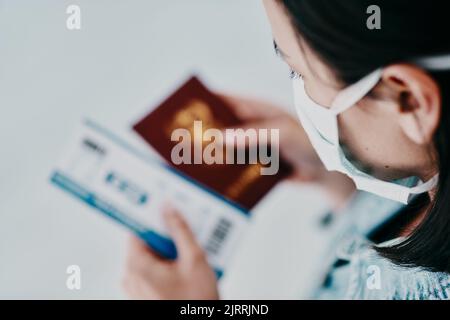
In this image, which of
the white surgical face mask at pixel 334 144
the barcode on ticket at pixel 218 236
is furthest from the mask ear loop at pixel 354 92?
the barcode on ticket at pixel 218 236

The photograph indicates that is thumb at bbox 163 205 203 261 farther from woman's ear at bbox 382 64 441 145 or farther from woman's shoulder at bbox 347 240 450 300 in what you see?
woman's ear at bbox 382 64 441 145

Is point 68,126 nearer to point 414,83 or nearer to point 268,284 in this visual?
point 268,284

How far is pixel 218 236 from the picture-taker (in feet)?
3.67

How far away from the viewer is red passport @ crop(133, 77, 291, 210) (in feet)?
3.68

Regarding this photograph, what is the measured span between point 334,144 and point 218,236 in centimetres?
29

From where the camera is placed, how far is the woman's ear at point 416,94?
0.92 metres

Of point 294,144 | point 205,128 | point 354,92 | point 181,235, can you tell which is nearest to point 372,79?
point 354,92

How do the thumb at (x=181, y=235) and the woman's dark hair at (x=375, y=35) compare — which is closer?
the woman's dark hair at (x=375, y=35)

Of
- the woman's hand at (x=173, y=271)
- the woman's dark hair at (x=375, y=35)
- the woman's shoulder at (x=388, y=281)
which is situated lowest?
the woman's shoulder at (x=388, y=281)

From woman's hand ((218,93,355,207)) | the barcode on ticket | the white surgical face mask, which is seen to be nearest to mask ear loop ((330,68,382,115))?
the white surgical face mask

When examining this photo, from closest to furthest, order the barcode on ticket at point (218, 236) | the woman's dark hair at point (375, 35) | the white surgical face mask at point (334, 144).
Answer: the woman's dark hair at point (375, 35)
the white surgical face mask at point (334, 144)
the barcode on ticket at point (218, 236)

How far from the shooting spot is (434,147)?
97 centimetres

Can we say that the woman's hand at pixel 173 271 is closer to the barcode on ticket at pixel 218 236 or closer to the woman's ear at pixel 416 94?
the barcode on ticket at pixel 218 236

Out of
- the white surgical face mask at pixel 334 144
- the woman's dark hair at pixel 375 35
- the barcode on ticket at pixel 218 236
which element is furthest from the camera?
the barcode on ticket at pixel 218 236
